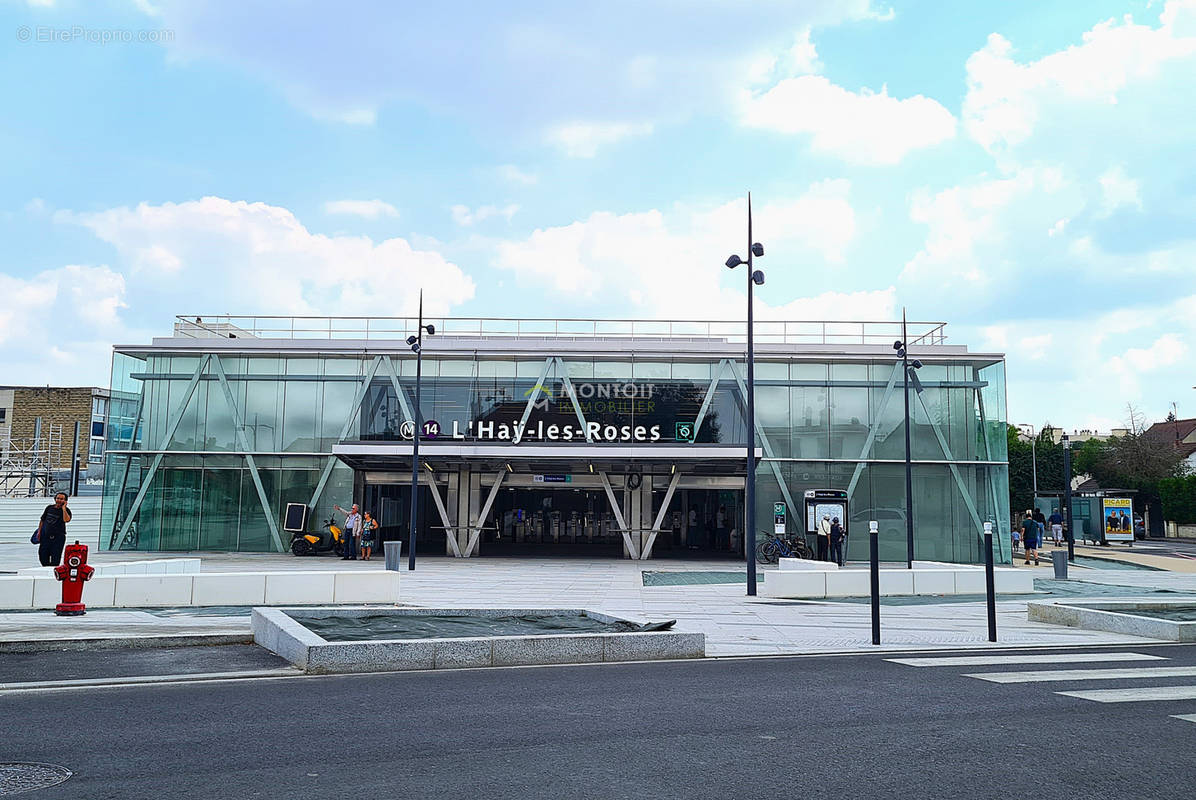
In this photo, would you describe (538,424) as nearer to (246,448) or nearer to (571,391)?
(571,391)

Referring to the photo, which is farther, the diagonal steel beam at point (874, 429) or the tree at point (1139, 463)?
the tree at point (1139, 463)

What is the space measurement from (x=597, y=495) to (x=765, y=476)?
14546 mm

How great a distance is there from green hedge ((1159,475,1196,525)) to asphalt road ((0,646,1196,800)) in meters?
65.0

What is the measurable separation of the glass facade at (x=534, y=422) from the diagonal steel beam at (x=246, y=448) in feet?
0.17

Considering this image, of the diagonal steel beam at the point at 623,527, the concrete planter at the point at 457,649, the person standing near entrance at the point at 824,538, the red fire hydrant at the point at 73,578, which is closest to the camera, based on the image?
the concrete planter at the point at 457,649

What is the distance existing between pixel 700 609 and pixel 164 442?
2510 centimetres

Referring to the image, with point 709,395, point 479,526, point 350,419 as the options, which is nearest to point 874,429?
point 709,395

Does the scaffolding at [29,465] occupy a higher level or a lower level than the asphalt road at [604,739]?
higher

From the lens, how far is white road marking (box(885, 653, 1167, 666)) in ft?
36.7

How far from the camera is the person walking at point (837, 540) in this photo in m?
31.5

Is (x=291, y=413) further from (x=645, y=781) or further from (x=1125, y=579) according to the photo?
(x=645, y=781)

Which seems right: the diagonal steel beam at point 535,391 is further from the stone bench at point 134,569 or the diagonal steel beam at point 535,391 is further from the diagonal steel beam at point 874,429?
the stone bench at point 134,569

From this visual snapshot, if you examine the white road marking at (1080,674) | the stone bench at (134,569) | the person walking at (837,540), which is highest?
the person walking at (837,540)

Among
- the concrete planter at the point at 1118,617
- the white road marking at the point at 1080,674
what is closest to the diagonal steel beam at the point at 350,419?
the concrete planter at the point at 1118,617
